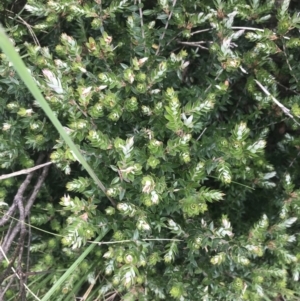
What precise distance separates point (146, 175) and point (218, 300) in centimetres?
66

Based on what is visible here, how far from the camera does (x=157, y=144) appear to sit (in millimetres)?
1316

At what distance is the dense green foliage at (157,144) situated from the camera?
1.37 metres

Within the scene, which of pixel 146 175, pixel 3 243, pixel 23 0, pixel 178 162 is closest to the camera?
pixel 146 175

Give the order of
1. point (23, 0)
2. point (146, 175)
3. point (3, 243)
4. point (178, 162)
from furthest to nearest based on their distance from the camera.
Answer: point (23, 0) → point (3, 243) → point (178, 162) → point (146, 175)

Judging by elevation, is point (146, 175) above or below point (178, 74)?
below

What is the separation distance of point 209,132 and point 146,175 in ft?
1.29

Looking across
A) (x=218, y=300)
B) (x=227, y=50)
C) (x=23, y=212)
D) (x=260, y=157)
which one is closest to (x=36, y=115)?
(x=23, y=212)

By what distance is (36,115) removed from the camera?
4.87ft

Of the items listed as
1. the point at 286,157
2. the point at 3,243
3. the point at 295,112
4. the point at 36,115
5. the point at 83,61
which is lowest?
the point at 286,157

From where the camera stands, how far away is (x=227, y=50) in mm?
1398

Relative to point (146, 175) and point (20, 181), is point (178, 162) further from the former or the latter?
point (20, 181)

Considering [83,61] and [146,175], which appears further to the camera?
[83,61]

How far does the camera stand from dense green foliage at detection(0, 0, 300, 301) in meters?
1.37

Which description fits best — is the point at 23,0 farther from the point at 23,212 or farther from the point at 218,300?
the point at 218,300
